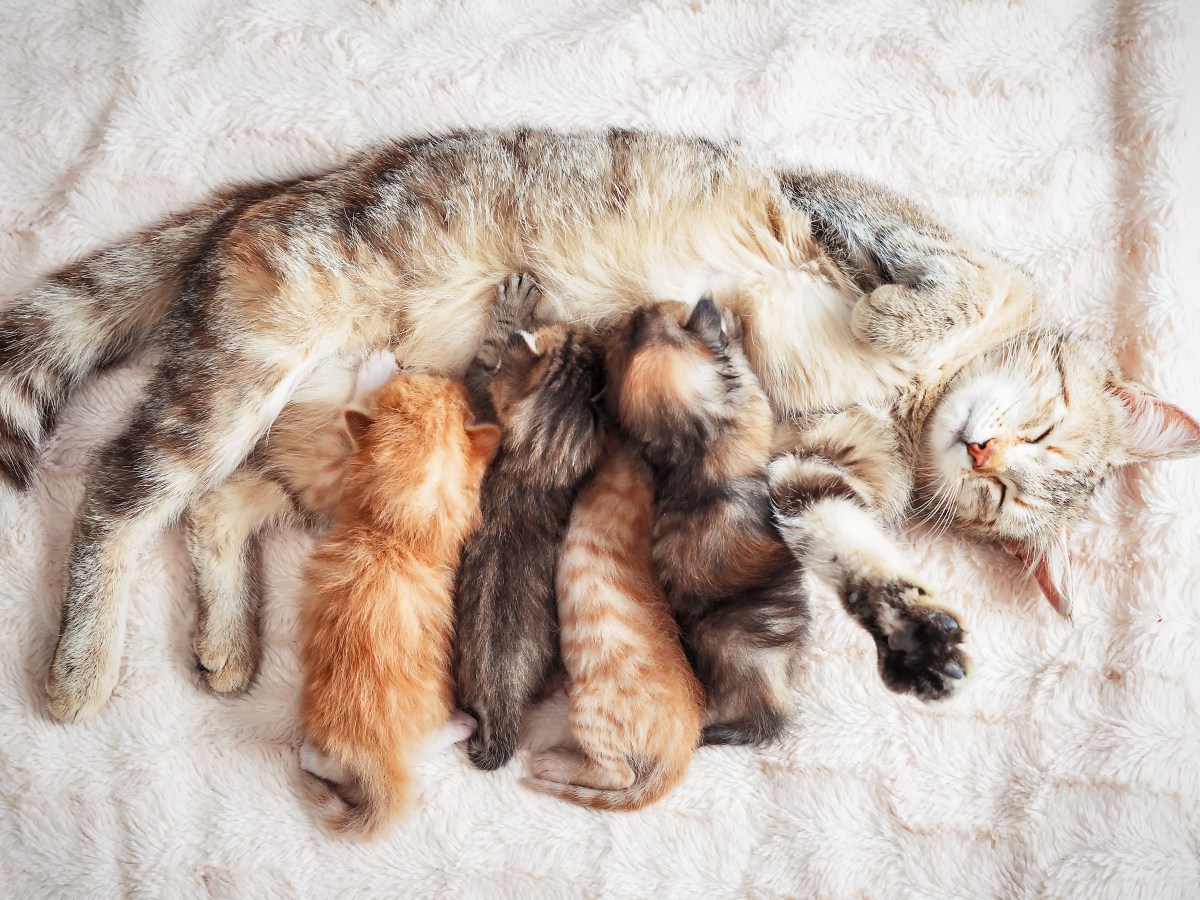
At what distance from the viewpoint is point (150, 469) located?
1404 millimetres

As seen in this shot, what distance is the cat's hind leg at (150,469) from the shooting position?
1.40 meters

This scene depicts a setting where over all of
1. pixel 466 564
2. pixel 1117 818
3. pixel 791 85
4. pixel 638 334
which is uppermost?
pixel 791 85

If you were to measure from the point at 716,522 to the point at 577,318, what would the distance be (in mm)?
472

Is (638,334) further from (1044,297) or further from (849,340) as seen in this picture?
(1044,297)

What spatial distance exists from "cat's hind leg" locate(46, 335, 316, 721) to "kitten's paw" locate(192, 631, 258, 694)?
0.15m

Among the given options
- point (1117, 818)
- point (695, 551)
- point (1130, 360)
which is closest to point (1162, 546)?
point (1130, 360)

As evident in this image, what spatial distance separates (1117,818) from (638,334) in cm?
120

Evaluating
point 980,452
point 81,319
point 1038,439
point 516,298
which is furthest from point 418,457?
point 1038,439

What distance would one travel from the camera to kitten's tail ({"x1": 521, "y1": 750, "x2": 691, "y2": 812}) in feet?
4.38

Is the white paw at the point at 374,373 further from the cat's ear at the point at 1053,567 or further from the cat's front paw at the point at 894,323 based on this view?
the cat's ear at the point at 1053,567

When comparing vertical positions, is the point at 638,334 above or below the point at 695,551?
above

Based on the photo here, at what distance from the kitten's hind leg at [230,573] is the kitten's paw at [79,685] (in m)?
0.14

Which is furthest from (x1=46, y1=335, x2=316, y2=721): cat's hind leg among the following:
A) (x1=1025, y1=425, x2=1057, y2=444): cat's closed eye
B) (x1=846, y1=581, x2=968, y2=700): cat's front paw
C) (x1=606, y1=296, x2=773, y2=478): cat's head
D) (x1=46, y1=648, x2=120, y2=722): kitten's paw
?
(x1=1025, y1=425, x2=1057, y2=444): cat's closed eye

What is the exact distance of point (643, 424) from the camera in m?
1.37
